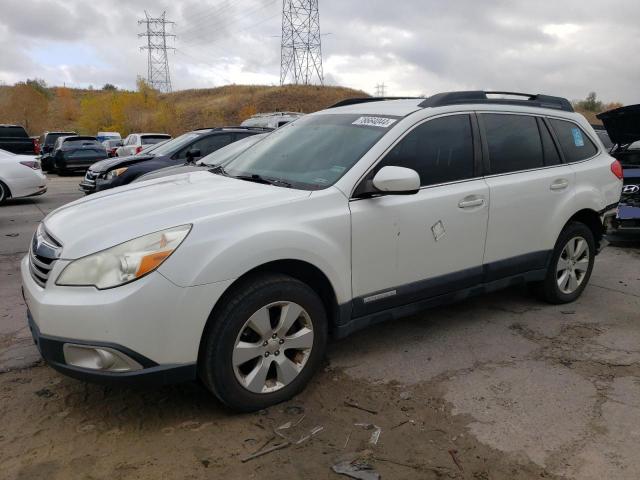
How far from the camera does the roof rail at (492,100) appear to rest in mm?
3893

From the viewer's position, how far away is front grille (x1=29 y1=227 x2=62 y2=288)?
2.78 metres

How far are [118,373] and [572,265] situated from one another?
3.93m

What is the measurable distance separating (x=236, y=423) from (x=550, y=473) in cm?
159

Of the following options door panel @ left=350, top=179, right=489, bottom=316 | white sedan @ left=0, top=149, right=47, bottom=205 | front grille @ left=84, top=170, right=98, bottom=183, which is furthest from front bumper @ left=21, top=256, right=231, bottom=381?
white sedan @ left=0, top=149, right=47, bottom=205

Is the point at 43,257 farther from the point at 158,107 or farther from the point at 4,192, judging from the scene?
the point at 158,107

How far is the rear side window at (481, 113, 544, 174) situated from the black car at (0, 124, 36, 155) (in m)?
18.6

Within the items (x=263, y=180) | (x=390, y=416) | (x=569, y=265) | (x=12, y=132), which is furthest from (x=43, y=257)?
(x=12, y=132)

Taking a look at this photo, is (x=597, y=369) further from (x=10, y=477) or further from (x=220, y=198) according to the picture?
(x=10, y=477)

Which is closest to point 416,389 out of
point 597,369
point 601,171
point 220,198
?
point 597,369

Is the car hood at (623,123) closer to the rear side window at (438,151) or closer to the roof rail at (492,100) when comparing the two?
the roof rail at (492,100)

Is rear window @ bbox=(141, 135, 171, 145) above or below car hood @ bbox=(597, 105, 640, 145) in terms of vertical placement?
below

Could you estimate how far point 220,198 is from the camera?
3121mm

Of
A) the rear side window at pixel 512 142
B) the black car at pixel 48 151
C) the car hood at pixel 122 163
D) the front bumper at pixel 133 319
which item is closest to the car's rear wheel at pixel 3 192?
the car hood at pixel 122 163

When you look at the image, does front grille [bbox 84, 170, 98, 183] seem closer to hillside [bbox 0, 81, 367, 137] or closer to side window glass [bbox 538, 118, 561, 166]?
side window glass [bbox 538, 118, 561, 166]
